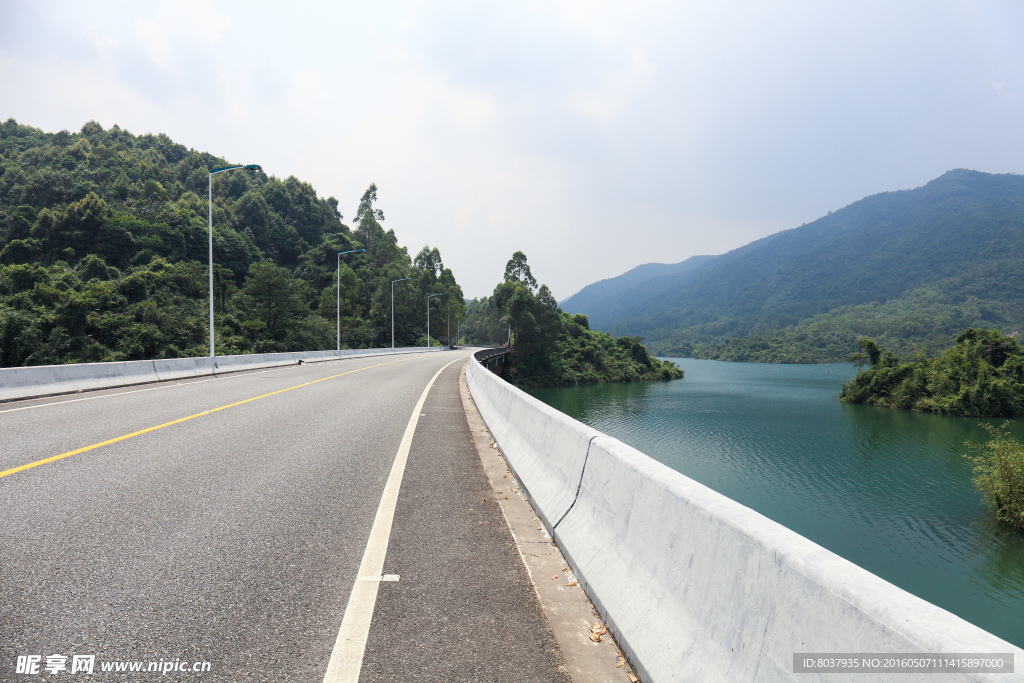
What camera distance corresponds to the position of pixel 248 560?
406 cm

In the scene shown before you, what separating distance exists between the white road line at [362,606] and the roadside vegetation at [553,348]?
7913cm

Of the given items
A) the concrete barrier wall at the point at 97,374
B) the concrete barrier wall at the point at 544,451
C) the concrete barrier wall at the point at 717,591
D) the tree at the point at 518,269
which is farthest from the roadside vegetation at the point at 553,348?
the concrete barrier wall at the point at 717,591

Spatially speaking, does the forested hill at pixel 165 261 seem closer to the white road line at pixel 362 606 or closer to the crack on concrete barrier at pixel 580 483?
the white road line at pixel 362 606

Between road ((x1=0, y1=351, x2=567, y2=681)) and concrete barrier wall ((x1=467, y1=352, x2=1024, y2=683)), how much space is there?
503 millimetres

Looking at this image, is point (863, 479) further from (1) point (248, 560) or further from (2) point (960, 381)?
(2) point (960, 381)

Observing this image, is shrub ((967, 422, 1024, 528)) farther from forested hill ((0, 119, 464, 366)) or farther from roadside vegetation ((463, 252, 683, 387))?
roadside vegetation ((463, 252, 683, 387))

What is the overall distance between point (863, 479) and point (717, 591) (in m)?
36.1

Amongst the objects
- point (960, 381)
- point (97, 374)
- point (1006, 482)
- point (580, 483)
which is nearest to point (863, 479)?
point (1006, 482)

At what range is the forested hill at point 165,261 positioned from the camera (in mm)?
51125

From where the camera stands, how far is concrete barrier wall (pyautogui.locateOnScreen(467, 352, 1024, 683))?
62.4 inches

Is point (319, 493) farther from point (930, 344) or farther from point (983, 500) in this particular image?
point (930, 344)

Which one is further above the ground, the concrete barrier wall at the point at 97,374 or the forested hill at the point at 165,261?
the forested hill at the point at 165,261

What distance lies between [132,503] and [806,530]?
2565cm

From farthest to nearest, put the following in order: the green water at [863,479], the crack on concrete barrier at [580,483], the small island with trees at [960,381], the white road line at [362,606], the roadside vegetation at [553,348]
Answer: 1. the roadside vegetation at [553,348]
2. the small island with trees at [960,381]
3. the green water at [863,479]
4. the crack on concrete barrier at [580,483]
5. the white road line at [362,606]
